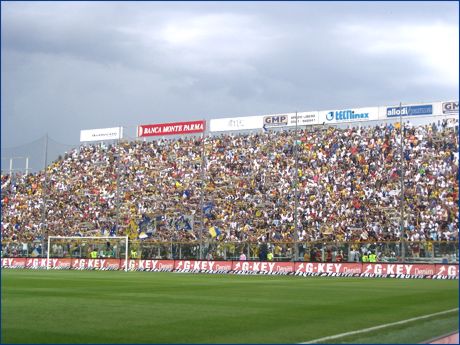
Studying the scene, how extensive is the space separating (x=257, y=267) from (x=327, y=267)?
4383 mm

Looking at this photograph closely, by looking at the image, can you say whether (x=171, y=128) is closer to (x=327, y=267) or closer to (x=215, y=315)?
(x=327, y=267)

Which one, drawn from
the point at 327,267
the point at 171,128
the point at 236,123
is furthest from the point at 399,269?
the point at 171,128

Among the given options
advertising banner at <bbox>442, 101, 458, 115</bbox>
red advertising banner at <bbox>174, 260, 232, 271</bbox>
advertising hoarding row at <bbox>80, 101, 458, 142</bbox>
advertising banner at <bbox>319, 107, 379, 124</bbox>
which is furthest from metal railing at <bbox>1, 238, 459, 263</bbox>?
advertising banner at <bbox>319, 107, 379, 124</bbox>

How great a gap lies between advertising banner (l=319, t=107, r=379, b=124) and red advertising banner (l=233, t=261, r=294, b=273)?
17389 millimetres

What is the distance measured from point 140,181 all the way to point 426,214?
24.2 metres

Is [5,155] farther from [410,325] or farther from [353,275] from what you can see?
[410,325]

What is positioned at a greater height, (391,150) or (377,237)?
(391,150)

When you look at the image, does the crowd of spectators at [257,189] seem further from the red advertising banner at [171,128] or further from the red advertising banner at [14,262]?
the red advertising banner at [14,262]

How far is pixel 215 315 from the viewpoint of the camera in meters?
14.2

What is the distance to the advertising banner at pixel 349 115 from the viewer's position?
50875 mm

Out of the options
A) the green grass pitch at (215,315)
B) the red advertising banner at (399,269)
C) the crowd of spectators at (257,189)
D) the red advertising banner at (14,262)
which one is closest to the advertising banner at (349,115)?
the crowd of spectators at (257,189)

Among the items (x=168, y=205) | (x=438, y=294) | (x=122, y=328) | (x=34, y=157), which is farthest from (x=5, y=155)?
(x=122, y=328)

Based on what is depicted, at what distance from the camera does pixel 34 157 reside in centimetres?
5534

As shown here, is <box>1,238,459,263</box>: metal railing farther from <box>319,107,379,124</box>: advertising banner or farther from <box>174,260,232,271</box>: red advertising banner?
<box>319,107,379,124</box>: advertising banner
